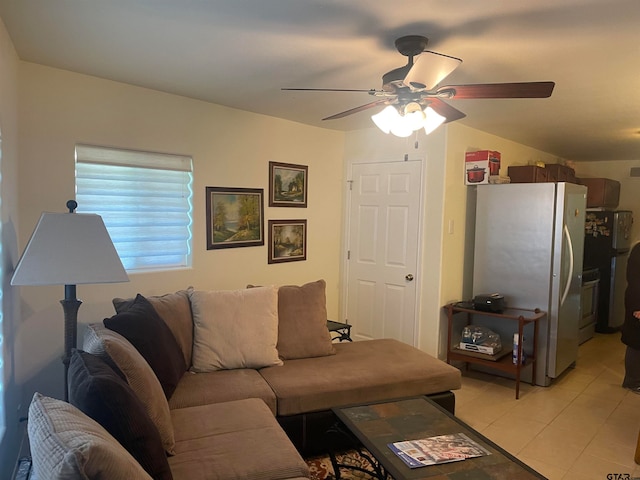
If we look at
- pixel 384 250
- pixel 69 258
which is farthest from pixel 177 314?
pixel 384 250

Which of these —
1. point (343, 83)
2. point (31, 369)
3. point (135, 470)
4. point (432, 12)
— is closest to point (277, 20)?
point (432, 12)

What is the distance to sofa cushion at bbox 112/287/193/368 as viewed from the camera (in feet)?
9.12

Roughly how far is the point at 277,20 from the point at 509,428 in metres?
3.13

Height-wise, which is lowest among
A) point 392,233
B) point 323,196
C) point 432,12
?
point 392,233

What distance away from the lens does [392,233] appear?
4.59 meters

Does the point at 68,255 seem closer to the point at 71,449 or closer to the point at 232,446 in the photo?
the point at 232,446

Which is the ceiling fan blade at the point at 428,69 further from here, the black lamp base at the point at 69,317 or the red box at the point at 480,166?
the red box at the point at 480,166

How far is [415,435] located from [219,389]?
116 centimetres

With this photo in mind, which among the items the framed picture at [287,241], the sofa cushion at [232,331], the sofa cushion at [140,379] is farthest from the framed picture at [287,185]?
the sofa cushion at [140,379]

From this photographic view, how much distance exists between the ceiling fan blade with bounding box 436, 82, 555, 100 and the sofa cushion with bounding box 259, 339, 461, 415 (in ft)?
5.84

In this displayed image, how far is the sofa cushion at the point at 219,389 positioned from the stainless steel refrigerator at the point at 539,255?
2.69 m

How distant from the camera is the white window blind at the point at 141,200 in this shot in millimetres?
3141

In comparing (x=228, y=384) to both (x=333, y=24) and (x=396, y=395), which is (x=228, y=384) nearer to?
(x=396, y=395)

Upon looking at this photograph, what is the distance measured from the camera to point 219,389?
2592 millimetres
